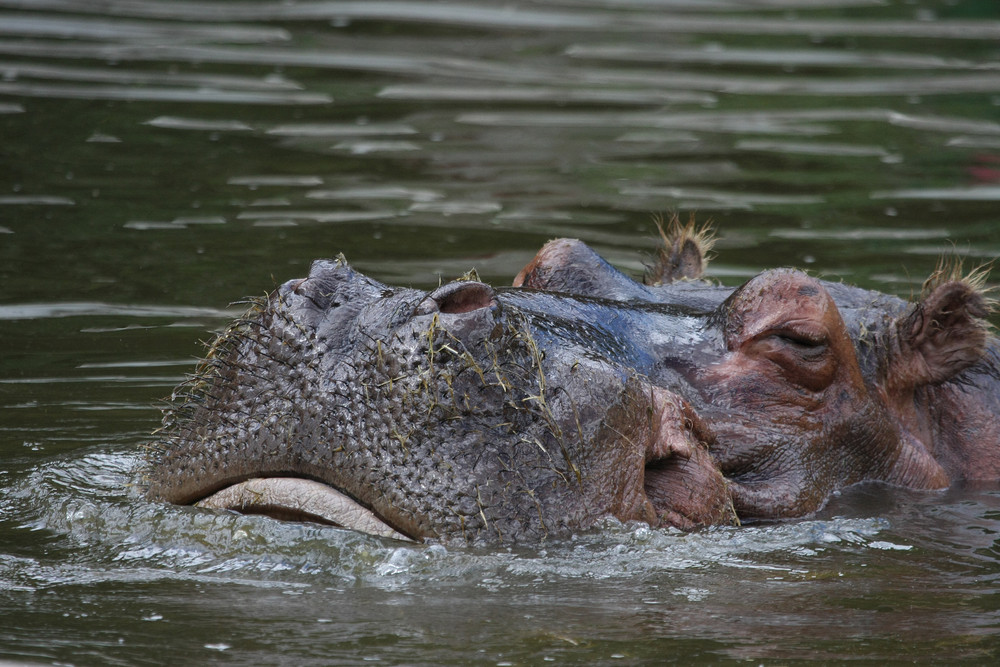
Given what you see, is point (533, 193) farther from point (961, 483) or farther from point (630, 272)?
point (961, 483)

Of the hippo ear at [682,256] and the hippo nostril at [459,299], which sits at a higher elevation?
the hippo nostril at [459,299]

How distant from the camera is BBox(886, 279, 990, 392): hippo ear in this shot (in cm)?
536

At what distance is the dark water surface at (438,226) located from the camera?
157 inches

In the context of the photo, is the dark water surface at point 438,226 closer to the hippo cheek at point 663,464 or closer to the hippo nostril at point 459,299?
the hippo cheek at point 663,464

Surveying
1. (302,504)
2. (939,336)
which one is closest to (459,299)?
(302,504)

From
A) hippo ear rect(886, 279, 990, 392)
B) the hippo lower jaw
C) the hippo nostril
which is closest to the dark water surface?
Result: the hippo lower jaw

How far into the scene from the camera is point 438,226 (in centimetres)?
1030

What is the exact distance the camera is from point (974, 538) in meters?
5.02

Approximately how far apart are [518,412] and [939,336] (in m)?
1.98

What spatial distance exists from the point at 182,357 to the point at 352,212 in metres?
3.08

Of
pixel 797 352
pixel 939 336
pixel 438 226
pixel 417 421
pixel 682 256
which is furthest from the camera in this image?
pixel 438 226

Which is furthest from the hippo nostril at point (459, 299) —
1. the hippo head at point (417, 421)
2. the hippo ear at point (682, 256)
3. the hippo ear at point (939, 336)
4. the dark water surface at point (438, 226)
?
the hippo ear at point (682, 256)

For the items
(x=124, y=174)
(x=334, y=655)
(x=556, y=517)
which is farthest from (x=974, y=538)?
(x=124, y=174)

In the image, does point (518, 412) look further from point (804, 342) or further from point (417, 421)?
point (804, 342)
